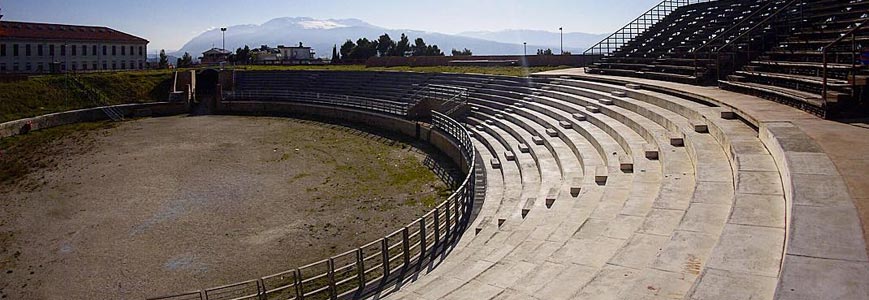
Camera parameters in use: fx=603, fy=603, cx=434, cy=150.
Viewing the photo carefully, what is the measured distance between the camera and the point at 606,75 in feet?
88.3

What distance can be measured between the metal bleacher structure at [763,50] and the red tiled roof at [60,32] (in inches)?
2431

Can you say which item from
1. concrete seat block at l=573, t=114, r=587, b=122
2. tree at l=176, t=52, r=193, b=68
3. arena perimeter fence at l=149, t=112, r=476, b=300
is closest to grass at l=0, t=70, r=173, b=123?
tree at l=176, t=52, r=193, b=68

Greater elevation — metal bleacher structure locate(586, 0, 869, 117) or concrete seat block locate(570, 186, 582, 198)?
metal bleacher structure locate(586, 0, 869, 117)


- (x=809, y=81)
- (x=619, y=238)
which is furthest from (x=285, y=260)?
(x=809, y=81)

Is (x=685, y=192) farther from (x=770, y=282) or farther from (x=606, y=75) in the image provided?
(x=606, y=75)

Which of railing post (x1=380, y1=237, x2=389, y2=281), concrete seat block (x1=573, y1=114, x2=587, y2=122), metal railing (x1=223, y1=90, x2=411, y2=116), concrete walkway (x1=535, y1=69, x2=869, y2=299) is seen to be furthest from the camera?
metal railing (x1=223, y1=90, x2=411, y2=116)

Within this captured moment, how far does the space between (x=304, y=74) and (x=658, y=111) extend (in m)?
35.5

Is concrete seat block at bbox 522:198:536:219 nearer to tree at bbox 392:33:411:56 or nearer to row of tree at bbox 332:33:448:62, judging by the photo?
row of tree at bbox 332:33:448:62

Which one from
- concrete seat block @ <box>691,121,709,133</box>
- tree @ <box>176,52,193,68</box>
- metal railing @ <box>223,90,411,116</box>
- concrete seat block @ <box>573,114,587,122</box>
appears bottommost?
concrete seat block @ <box>691,121,709,133</box>

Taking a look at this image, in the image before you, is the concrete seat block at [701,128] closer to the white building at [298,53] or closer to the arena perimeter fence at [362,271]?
the arena perimeter fence at [362,271]

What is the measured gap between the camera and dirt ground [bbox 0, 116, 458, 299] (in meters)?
11.6

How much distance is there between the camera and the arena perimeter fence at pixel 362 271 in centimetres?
896

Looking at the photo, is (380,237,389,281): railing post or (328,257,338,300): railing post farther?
(380,237,389,281): railing post

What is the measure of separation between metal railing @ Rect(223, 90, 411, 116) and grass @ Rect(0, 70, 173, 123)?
6267mm
